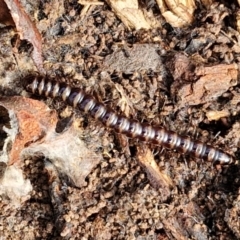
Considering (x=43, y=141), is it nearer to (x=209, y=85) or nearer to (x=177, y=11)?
(x=209, y=85)

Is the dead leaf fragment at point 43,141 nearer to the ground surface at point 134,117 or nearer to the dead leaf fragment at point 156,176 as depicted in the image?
the ground surface at point 134,117

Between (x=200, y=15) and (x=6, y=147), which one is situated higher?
(x=200, y=15)

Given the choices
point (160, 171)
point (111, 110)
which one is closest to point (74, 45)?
point (111, 110)

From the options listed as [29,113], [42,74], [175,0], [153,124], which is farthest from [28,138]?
[175,0]

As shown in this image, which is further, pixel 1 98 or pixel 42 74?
pixel 42 74

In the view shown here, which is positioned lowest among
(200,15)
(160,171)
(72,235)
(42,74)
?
(72,235)

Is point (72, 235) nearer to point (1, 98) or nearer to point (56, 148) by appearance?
point (56, 148)
